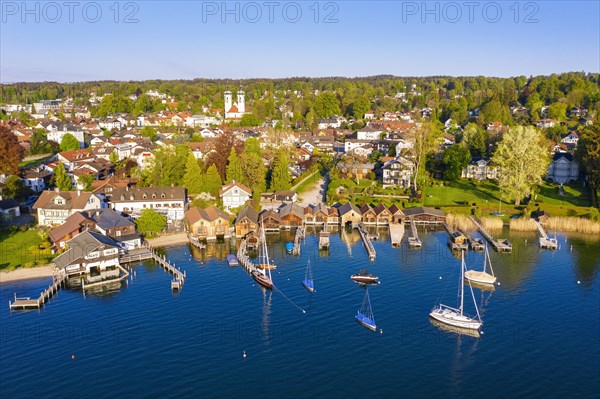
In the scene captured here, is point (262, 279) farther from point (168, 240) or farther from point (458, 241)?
point (458, 241)

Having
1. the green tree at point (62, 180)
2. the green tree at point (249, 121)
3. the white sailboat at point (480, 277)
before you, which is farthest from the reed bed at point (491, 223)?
the green tree at point (249, 121)

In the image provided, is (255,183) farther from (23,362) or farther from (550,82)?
(550,82)

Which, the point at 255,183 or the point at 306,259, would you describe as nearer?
the point at 306,259

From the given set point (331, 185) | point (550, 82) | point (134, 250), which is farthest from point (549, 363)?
point (550, 82)

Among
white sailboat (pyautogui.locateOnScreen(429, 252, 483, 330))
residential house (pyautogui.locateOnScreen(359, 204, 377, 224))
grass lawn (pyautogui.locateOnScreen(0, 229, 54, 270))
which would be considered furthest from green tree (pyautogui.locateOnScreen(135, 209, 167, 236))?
white sailboat (pyautogui.locateOnScreen(429, 252, 483, 330))

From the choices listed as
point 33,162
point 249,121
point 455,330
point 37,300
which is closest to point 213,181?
point 37,300

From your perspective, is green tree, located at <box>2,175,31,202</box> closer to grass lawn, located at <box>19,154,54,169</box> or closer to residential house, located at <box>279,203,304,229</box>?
grass lawn, located at <box>19,154,54,169</box>
